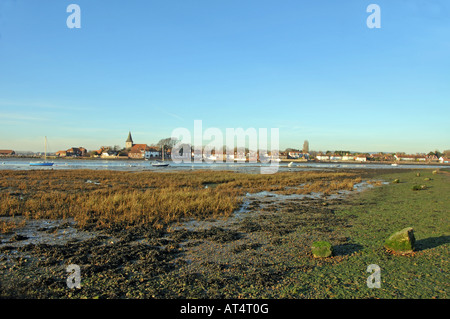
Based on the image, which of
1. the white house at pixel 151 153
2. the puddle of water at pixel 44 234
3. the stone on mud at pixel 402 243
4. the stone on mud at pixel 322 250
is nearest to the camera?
the stone on mud at pixel 322 250

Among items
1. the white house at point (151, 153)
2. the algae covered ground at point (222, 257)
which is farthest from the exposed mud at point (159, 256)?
the white house at point (151, 153)

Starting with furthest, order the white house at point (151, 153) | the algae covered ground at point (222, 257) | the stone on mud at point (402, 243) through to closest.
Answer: the white house at point (151, 153), the stone on mud at point (402, 243), the algae covered ground at point (222, 257)

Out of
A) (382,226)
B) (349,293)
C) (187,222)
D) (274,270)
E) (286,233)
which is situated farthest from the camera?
(187,222)

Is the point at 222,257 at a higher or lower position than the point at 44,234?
lower

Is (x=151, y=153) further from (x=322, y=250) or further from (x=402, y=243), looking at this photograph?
(x=402, y=243)

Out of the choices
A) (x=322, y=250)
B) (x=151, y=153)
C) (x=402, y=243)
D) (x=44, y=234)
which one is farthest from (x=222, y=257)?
(x=151, y=153)

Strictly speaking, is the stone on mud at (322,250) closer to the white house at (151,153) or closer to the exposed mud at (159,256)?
the exposed mud at (159,256)

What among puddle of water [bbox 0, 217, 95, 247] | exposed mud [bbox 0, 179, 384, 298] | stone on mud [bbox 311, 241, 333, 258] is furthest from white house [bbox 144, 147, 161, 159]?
stone on mud [bbox 311, 241, 333, 258]

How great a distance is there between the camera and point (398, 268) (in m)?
8.42

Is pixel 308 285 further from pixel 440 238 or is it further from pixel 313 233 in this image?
pixel 440 238

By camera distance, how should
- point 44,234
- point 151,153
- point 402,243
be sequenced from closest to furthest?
point 402,243 → point 44,234 → point 151,153
